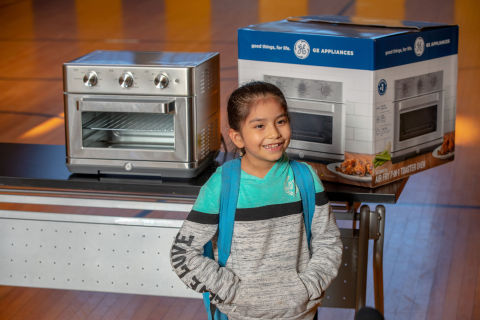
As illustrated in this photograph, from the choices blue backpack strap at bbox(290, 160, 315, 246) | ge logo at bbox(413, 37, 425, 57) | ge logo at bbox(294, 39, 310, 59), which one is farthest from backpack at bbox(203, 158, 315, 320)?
ge logo at bbox(413, 37, 425, 57)

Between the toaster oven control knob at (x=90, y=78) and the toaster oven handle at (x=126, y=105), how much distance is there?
0.05 m

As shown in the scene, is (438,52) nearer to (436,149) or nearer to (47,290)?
(436,149)

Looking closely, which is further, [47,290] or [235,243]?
[47,290]

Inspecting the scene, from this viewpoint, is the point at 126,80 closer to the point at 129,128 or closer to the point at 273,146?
the point at 129,128

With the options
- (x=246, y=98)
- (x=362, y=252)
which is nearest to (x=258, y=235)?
(x=246, y=98)

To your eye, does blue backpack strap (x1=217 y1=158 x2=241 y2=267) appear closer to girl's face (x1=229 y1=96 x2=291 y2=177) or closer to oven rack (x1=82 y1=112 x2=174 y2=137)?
girl's face (x1=229 y1=96 x2=291 y2=177)

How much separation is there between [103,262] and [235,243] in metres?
1.03

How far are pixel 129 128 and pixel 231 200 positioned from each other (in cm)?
75

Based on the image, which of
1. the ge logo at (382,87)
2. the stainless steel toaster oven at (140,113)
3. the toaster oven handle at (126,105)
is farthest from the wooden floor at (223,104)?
the ge logo at (382,87)

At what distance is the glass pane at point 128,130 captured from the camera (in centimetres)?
226

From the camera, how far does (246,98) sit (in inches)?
63.7

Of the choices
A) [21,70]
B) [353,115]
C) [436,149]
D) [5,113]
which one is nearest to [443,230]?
[436,149]

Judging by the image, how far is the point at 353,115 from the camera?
2055 millimetres

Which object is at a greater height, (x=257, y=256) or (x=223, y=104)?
(x=257, y=256)
